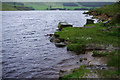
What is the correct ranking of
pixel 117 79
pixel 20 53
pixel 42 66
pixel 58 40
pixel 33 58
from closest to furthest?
pixel 117 79
pixel 42 66
pixel 33 58
pixel 20 53
pixel 58 40

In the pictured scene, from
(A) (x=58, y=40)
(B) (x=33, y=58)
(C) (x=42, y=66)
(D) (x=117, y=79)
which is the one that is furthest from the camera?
(A) (x=58, y=40)

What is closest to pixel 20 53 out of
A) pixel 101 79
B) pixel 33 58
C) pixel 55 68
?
pixel 33 58

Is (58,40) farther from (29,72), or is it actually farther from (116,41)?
(29,72)

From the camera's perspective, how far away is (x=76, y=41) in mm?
23672

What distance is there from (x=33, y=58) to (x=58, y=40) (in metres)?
8.48

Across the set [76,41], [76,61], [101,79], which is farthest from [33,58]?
[101,79]

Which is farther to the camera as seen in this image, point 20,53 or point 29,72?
point 20,53

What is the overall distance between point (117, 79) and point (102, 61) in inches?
206

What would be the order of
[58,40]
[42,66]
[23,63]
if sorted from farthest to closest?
[58,40]
[23,63]
[42,66]

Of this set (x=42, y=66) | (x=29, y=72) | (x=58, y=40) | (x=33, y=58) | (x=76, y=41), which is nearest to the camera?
(x=29, y=72)

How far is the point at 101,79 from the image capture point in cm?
1095

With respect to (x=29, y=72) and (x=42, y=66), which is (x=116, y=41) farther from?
(x=29, y=72)

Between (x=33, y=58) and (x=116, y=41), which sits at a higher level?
(x=116, y=41)

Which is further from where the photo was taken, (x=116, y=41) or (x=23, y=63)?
(x=116, y=41)
